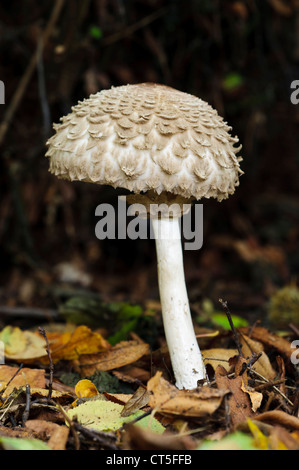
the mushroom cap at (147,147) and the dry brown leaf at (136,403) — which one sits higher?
the mushroom cap at (147,147)

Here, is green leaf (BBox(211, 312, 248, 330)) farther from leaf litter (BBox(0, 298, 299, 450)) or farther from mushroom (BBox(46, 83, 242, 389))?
mushroom (BBox(46, 83, 242, 389))

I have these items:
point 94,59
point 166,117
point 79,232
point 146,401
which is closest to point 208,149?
point 166,117

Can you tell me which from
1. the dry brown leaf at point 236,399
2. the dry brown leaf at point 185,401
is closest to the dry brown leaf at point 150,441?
the dry brown leaf at point 185,401

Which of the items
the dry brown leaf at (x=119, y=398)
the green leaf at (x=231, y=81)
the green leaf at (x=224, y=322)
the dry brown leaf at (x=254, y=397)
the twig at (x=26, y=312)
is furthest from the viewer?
the green leaf at (x=231, y=81)

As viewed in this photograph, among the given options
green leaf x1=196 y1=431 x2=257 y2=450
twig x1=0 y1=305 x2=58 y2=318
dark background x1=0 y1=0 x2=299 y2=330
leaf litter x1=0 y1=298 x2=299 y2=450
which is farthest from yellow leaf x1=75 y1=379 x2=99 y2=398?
dark background x1=0 y1=0 x2=299 y2=330

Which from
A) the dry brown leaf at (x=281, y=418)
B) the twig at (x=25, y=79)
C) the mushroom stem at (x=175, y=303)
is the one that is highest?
the twig at (x=25, y=79)

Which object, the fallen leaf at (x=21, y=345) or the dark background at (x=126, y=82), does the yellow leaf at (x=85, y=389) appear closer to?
the fallen leaf at (x=21, y=345)
